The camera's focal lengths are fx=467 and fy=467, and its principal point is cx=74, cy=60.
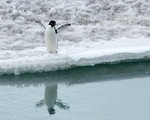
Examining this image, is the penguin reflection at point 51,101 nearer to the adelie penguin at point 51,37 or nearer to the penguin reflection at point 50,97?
the penguin reflection at point 50,97

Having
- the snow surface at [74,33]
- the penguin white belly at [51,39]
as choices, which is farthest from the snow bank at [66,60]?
the penguin white belly at [51,39]

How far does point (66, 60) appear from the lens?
5605 mm

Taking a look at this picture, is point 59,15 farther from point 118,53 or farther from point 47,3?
point 118,53

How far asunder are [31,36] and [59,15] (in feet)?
4.24

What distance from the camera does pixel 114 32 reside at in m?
7.20

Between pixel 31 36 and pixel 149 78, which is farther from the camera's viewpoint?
pixel 31 36

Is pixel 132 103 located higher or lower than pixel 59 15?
lower

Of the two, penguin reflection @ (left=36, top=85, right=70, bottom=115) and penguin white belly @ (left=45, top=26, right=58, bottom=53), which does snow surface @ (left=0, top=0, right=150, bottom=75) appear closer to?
penguin white belly @ (left=45, top=26, right=58, bottom=53)

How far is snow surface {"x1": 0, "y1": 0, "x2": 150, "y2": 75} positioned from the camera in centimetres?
562

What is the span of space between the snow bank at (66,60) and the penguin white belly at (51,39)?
0.21 metres

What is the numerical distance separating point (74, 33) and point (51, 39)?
1276 mm

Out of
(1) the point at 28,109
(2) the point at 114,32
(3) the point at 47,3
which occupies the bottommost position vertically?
(1) the point at 28,109

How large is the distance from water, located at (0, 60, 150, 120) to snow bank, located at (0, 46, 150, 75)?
0.22 ft

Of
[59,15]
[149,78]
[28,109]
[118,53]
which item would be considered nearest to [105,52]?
[118,53]
